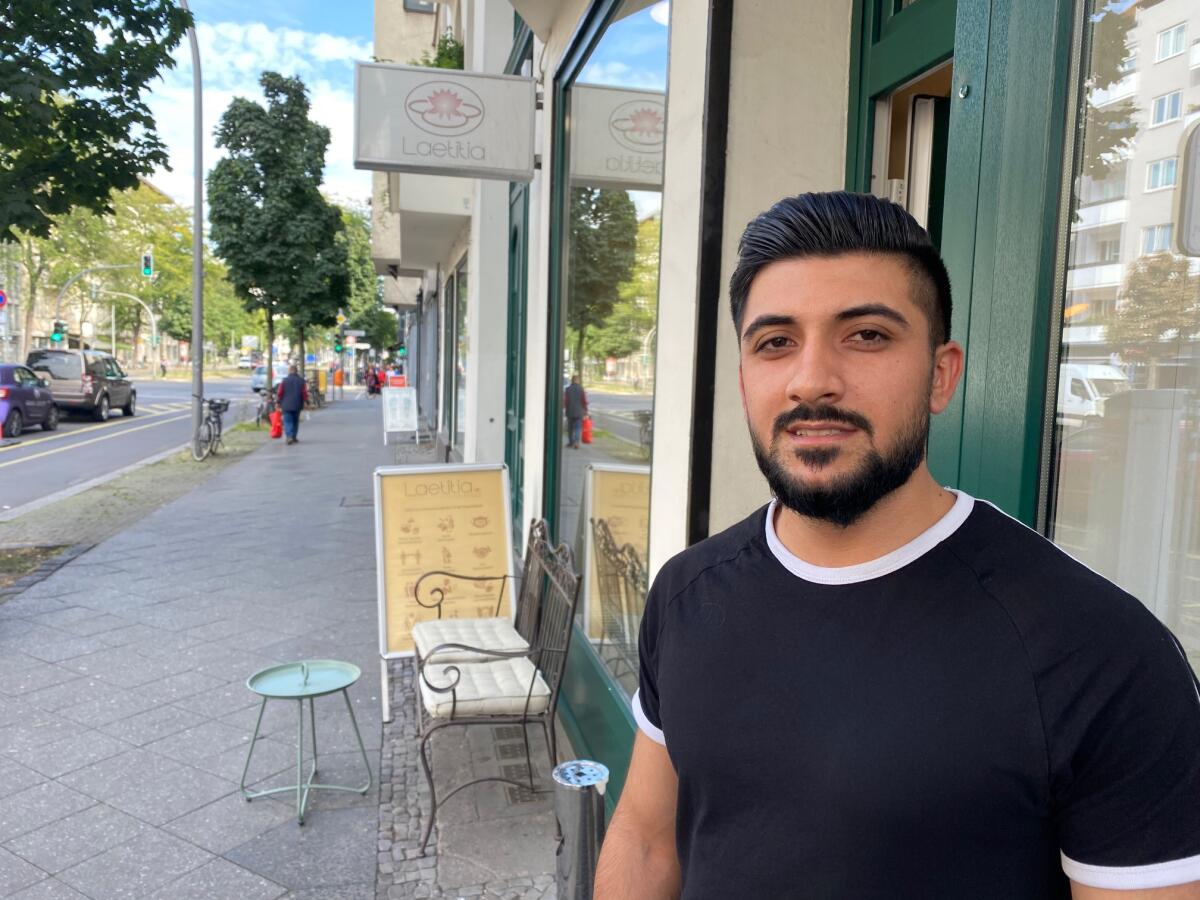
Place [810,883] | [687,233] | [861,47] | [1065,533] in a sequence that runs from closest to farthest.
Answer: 1. [810,883]
2. [1065,533]
3. [861,47]
4. [687,233]

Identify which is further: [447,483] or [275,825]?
[447,483]

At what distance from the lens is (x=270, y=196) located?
21.9m

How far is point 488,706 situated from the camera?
3691 mm

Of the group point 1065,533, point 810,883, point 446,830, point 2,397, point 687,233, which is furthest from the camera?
point 2,397

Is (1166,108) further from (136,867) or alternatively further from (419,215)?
(419,215)

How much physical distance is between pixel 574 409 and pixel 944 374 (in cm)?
399

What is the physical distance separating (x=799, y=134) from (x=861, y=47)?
0.29 meters

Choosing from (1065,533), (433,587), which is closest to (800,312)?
(1065,533)

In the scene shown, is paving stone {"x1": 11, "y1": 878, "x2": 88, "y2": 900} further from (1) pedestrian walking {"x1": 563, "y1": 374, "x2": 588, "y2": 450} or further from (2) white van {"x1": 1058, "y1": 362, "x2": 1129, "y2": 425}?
(2) white van {"x1": 1058, "y1": 362, "x2": 1129, "y2": 425}

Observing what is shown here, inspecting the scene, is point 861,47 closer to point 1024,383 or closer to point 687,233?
point 687,233

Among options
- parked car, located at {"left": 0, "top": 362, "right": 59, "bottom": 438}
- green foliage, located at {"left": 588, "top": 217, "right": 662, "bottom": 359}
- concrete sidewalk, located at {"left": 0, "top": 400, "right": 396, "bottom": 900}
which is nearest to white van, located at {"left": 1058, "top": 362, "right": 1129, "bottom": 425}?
green foliage, located at {"left": 588, "top": 217, "right": 662, "bottom": 359}

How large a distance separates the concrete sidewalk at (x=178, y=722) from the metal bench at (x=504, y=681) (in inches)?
21.9

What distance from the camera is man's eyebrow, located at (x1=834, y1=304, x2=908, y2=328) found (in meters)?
1.08

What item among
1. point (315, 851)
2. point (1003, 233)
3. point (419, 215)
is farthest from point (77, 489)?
point (1003, 233)
